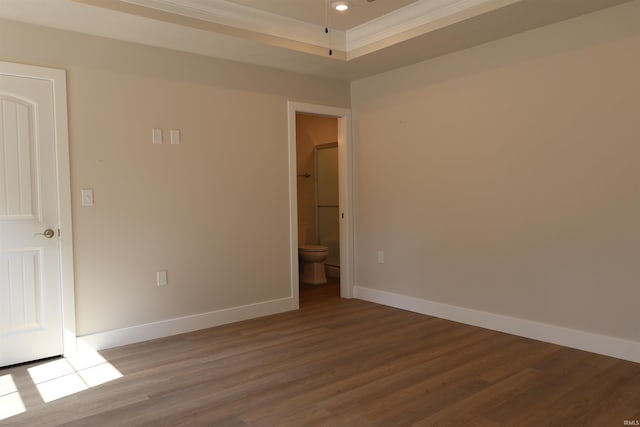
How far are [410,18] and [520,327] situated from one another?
2625 millimetres

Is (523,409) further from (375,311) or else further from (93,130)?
(93,130)

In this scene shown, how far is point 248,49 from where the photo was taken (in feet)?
12.5

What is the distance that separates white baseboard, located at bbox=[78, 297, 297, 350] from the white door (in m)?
0.28

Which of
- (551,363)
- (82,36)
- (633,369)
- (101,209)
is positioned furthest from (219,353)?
(633,369)

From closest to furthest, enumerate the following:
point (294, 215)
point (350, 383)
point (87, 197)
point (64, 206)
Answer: point (350, 383)
point (64, 206)
point (87, 197)
point (294, 215)

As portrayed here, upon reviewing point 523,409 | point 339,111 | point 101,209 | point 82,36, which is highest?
point 82,36

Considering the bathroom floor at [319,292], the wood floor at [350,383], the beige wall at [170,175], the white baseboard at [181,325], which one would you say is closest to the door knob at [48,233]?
the beige wall at [170,175]

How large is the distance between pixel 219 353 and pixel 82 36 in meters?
2.55

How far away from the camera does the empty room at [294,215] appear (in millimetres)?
2756

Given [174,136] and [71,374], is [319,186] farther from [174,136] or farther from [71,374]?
[71,374]

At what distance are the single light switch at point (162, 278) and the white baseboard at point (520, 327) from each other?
85.2 inches

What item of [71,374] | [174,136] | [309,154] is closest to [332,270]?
[309,154]

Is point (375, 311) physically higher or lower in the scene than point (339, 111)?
lower

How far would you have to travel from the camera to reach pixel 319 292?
17.7 feet
